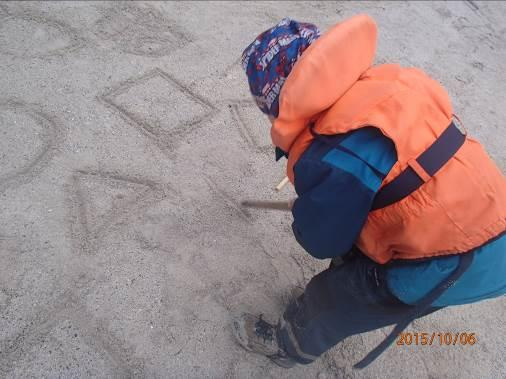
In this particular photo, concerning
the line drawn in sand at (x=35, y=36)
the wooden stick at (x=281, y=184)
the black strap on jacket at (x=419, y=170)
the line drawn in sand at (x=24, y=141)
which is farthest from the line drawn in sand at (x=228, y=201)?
the line drawn in sand at (x=35, y=36)

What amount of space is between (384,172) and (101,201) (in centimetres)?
158

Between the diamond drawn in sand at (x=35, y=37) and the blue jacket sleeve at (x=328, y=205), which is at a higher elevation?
the blue jacket sleeve at (x=328, y=205)

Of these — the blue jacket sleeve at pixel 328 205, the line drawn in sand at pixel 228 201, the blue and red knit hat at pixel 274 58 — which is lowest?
the line drawn in sand at pixel 228 201

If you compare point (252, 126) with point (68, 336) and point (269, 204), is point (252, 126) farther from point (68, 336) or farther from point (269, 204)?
point (68, 336)

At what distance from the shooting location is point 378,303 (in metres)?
1.42

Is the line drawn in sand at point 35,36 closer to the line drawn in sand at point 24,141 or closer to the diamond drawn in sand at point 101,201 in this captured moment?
the line drawn in sand at point 24,141

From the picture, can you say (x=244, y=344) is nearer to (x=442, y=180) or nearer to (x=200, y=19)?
(x=442, y=180)

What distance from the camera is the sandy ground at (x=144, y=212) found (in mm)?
1912

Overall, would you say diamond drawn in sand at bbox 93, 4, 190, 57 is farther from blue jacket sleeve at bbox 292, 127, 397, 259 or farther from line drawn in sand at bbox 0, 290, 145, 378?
blue jacket sleeve at bbox 292, 127, 397, 259

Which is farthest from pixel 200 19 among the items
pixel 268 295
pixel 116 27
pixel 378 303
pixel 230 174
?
pixel 378 303

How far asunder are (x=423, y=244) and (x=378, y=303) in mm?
312

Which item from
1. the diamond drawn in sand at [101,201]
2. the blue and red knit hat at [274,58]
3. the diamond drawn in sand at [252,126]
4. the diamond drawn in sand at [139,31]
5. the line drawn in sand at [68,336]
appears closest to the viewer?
the blue and red knit hat at [274,58]

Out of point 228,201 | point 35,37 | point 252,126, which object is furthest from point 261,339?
point 35,37

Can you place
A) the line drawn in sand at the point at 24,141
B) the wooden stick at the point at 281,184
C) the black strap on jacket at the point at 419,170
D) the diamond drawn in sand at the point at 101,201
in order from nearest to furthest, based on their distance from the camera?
the black strap on jacket at the point at 419,170 → the diamond drawn in sand at the point at 101,201 → the line drawn in sand at the point at 24,141 → the wooden stick at the point at 281,184
